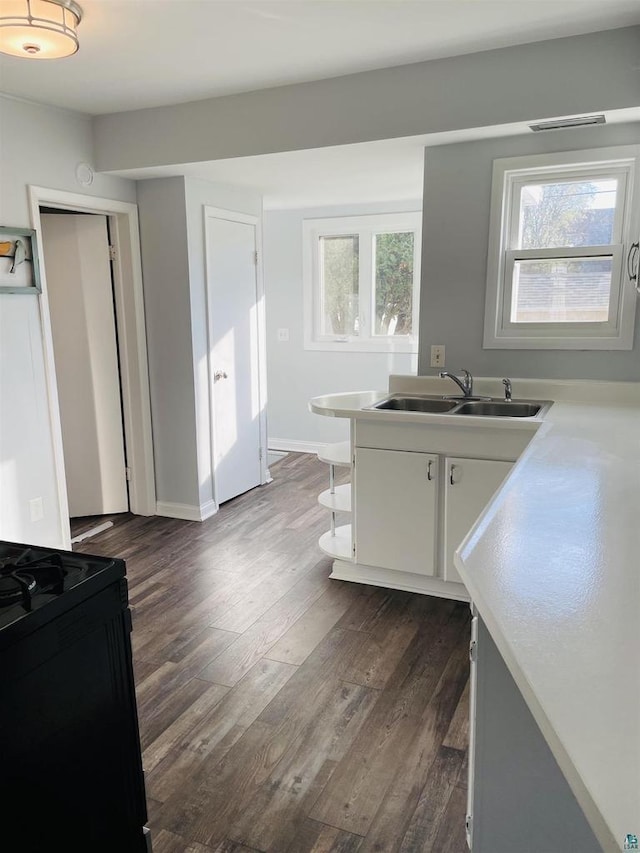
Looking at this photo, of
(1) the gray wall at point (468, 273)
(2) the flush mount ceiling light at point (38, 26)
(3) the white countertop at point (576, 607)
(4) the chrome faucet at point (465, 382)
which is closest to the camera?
(3) the white countertop at point (576, 607)

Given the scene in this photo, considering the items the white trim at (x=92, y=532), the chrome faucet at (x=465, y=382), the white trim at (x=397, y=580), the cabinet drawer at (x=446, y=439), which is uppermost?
the chrome faucet at (x=465, y=382)

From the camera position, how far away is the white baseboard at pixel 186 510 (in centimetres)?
420

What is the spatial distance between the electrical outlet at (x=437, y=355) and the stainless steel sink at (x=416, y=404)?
0.21 m

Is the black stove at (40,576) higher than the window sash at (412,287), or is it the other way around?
the window sash at (412,287)

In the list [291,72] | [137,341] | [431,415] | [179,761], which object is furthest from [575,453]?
[137,341]

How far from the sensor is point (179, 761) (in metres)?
1.96

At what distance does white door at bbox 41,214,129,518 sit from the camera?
4.02 metres

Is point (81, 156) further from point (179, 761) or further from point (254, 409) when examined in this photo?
point (179, 761)

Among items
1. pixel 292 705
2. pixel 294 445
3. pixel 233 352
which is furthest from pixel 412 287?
pixel 292 705

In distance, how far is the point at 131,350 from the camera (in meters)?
4.15

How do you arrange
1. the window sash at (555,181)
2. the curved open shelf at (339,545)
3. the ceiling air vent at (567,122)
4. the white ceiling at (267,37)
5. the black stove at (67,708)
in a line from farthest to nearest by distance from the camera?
the curved open shelf at (339,545), the window sash at (555,181), the ceiling air vent at (567,122), the white ceiling at (267,37), the black stove at (67,708)

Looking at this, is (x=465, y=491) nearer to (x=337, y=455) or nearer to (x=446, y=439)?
(x=446, y=439)

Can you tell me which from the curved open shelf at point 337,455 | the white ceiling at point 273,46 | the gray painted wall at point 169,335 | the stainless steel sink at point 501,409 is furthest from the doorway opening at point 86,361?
the stainless steel sink at point 501,409

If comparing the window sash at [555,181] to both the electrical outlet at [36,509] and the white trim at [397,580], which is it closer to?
the white trim at [397,580]
